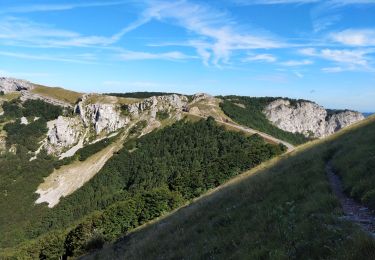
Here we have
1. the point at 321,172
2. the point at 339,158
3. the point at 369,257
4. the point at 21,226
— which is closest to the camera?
the point at 369,257

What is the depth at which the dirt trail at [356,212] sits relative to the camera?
1300cm

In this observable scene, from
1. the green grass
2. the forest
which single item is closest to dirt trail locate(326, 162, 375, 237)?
the green grass

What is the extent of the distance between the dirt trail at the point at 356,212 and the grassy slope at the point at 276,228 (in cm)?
46

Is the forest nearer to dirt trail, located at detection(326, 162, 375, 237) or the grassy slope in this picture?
the grassy slope

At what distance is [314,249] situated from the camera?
11.3 meters

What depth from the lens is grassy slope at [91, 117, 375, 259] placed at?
11447mm

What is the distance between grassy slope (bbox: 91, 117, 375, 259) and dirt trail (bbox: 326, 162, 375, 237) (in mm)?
460

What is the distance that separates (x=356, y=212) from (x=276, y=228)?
3186 mm

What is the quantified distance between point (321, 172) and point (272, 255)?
12.6m

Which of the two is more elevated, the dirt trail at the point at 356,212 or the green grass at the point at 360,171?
the green grass at the point at 360,171

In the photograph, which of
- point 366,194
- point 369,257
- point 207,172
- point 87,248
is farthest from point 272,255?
point 207,172

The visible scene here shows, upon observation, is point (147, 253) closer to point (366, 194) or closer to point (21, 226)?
point (366, 194)

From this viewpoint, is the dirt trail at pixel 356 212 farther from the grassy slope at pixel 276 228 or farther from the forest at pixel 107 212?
the forest at pixel 107 212

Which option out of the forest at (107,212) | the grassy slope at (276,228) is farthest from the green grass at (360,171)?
the forest at (107,212)
